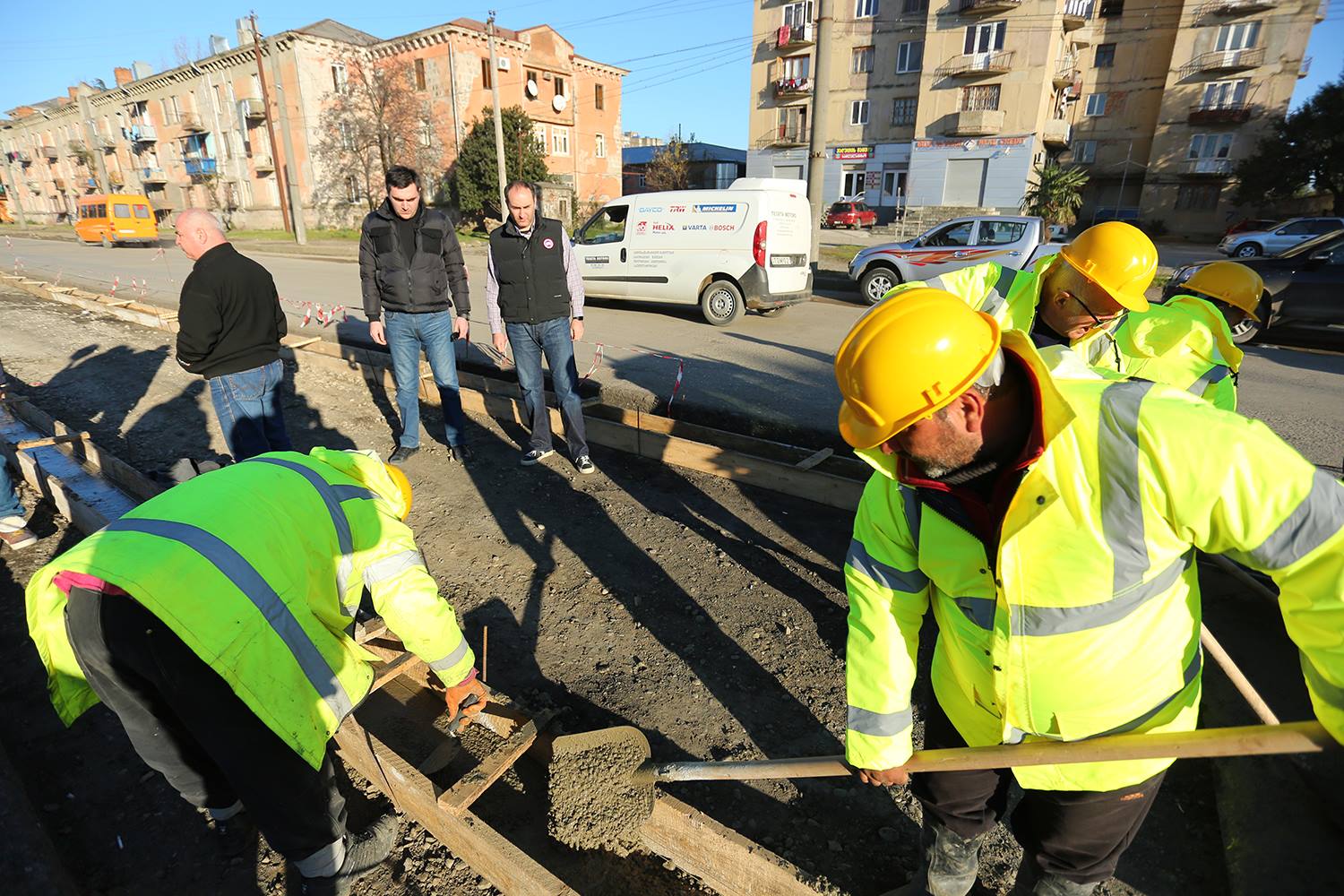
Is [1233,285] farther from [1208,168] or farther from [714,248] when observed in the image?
[1208,168]

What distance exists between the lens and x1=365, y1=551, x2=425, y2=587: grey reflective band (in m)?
2.01

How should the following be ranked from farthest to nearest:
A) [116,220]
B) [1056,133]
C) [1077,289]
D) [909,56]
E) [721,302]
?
[909,56]
[1056,133]
[116,220]
[721,302]
[1077,289]

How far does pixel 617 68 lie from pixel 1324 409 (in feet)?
141

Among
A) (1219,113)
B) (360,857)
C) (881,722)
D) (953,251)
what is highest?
(1219,113)

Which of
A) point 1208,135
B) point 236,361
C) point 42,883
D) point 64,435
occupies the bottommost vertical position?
point 42,883

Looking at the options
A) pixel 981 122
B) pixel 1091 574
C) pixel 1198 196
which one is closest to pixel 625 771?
pixel 1091 574

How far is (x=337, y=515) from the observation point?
1.97 metres

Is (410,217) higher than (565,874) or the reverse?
higher

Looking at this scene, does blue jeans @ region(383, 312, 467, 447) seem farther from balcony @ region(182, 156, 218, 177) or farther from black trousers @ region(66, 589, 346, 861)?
balcony @ region(182, 156, 218, 177)

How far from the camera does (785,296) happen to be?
10852mm

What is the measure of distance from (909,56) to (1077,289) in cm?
4041

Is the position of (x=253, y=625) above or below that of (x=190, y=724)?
above

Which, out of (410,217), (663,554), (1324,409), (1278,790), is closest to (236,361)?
(410,217)

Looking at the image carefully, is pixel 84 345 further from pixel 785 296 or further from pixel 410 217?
pixel 785 296
